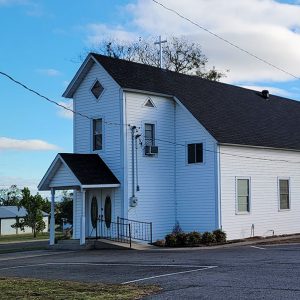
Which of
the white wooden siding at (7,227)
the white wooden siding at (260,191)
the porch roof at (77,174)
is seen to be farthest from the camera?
the white wooden siding at (7,227)

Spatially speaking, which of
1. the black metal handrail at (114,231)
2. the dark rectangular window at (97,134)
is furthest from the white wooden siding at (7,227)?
the black metal handrail at (114,231)

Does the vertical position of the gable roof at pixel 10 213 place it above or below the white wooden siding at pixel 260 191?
below

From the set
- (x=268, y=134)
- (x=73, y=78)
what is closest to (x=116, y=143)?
(x=73, y=78)

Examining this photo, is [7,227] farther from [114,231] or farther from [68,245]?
[114,231]

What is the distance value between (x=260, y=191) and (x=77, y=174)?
9763 mm

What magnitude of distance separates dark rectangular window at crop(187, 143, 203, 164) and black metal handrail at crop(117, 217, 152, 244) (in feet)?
12.3

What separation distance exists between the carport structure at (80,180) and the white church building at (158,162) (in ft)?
0.16

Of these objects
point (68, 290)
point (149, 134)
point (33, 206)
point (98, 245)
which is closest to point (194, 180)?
point (149, 134)

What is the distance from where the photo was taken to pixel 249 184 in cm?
2869

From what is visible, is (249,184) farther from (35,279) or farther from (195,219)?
(35,279)

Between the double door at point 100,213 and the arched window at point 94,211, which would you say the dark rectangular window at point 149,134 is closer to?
the double door at point 100,213

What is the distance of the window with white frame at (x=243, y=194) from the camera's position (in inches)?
1103

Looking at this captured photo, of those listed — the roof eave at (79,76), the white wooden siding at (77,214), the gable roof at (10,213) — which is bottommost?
the gable roof at (10,213)

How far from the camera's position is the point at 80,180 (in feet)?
82.6
